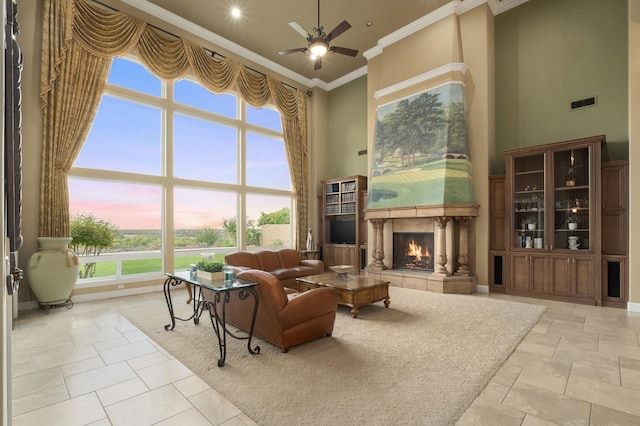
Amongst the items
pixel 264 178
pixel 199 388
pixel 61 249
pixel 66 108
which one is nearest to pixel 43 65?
pixel 66 108

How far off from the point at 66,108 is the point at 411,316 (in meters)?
6.41

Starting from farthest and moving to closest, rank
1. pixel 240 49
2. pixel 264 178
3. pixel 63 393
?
pixel 264 178 < pixel 240 49 < pixel 63 393

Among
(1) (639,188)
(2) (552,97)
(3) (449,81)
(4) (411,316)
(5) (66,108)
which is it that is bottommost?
(4) (411,316)

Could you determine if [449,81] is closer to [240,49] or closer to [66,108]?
[240,49]

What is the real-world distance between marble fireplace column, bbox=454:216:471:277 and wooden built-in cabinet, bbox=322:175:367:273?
2.55 meters

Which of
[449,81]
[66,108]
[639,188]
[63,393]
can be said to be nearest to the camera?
[63,393]

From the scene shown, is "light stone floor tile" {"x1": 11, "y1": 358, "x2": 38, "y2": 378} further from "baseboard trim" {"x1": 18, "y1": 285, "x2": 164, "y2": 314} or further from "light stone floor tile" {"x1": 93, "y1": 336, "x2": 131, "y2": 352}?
"baseboard trim" {"x1": 18, "y1": 285, "x2": 164, "y2": 314}

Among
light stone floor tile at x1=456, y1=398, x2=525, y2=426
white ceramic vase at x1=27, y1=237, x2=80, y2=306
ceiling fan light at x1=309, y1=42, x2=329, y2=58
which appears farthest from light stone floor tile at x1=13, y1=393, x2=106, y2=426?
ceiling fan light at x1=309, y1=42, x2=329, y2=58

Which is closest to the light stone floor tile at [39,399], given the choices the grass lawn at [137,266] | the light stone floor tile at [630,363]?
the grass lawn at [137,266]

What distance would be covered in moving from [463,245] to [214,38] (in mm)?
7006

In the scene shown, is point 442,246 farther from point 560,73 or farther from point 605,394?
point 605,394

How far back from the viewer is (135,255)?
6.16m

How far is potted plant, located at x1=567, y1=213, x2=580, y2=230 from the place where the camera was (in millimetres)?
5407

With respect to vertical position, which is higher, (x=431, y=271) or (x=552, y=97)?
(x=552, y=97)
